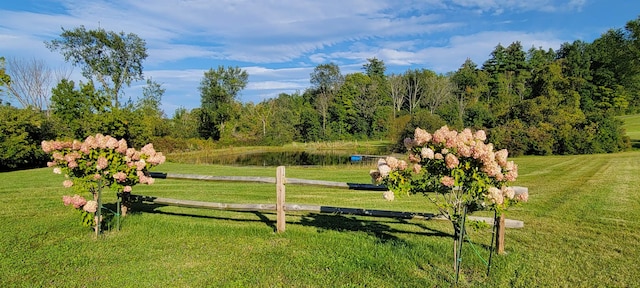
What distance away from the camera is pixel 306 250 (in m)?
5.21

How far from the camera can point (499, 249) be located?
Result: 502 cm

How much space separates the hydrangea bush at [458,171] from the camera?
3.72m

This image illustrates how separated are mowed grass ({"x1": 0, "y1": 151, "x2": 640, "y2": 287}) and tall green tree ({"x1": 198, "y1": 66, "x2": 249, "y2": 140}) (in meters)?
42.0

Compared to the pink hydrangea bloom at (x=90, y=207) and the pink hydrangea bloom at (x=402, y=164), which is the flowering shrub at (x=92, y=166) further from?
the pink hydrangea bloom at (x=402, y=164)

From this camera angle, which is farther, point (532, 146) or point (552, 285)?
point (532, 146)

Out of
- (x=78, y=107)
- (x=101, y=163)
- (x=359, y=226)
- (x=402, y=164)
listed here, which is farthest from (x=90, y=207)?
(x=78, y=107)

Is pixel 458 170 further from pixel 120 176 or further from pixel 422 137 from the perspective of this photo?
pixel 120 176

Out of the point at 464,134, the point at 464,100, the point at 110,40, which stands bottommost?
the point at 464,134

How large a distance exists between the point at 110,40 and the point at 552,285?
1797 inches

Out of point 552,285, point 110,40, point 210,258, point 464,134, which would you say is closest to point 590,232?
point 552,285

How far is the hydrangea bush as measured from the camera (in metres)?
3.72

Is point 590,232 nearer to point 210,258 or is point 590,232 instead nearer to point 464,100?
point 210,258

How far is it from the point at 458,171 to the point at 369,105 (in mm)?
57710

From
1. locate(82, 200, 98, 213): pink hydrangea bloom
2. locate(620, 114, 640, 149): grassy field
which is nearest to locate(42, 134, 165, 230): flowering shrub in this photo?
locate(82, 200, 98, 213): pink hydrangea bloom
